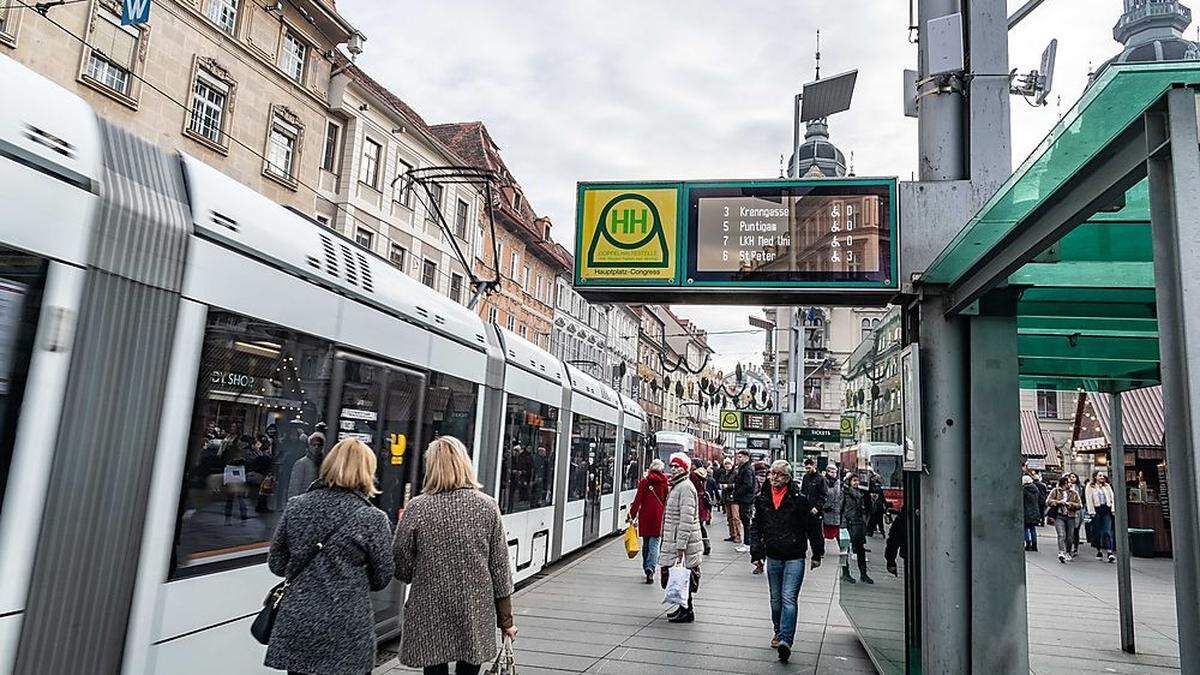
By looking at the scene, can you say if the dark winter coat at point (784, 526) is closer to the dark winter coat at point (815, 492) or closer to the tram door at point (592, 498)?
the dark winter coat at point (815, 492)

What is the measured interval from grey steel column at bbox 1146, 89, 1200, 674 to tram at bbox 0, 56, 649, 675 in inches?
153

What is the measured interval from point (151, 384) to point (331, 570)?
1.20 m

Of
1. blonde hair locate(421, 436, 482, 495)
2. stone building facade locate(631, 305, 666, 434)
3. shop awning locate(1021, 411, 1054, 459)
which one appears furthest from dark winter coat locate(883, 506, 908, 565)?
stone building facade locate(631, 305, 666, 434)

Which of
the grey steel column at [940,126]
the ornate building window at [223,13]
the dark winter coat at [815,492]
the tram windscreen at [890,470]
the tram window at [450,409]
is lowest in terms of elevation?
the dark winter coat at [815,492]

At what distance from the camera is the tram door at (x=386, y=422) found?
5.89 m

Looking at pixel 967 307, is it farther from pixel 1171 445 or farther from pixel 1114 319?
pixel 1171 445

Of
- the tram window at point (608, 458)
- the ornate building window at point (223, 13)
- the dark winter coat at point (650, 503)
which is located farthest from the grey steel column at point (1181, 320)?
the ornate building window at point (223, 13)

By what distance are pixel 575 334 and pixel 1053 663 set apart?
147 ft

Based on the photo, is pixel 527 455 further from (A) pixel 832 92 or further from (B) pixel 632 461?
(B) pixel 632 461

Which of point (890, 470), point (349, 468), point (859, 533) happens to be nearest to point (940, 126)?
point (890, 470)

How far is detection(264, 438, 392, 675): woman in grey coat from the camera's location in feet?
12.4

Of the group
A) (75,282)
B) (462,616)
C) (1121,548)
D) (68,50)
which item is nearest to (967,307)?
(462,616)

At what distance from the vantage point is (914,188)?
19.3 ft

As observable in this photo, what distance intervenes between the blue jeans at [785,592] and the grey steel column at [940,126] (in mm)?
3818
